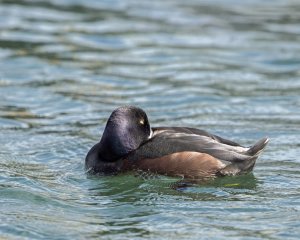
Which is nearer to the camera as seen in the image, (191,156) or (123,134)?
(191,156)

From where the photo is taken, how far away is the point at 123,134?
32.1 ft

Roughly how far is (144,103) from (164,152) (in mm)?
4036

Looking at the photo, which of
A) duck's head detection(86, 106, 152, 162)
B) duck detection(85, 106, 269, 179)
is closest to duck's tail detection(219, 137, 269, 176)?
duck detection(85, 106, 269, 179)

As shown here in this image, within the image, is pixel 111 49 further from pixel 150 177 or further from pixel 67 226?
pixel 67 226

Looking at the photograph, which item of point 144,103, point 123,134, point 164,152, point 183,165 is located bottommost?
point 144,103

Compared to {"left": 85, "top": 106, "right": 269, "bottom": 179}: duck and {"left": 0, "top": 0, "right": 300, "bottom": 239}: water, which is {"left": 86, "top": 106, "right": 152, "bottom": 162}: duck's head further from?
{"left": 0, "top": 0, "right": 300, "bottom": 239}: water

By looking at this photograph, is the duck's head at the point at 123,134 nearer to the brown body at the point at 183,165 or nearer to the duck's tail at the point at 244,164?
the brown body at the point at 183,165

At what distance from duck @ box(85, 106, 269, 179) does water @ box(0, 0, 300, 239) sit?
0.14 m

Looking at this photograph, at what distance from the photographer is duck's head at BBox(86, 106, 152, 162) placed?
9.77 m

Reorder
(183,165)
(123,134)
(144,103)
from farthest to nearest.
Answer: (144,103) → (123,134) → (183,165)

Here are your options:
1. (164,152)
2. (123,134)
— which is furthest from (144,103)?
(164,152)

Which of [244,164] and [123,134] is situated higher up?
[123,134]

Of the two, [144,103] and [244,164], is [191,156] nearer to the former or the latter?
[244,164]

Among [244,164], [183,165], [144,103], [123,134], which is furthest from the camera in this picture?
[144,103]
